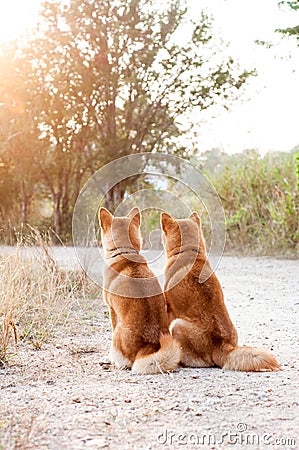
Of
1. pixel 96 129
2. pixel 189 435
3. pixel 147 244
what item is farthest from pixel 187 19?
pixel 189 435

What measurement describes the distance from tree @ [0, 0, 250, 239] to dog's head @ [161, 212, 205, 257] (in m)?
8.53

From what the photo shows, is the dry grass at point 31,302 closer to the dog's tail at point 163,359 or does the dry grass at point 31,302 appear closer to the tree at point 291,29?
the dog's tail at point 163,359

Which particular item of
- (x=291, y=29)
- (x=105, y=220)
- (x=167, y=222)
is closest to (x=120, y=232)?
(x=105, y=220)

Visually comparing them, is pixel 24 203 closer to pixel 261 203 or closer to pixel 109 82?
pixel 109 82

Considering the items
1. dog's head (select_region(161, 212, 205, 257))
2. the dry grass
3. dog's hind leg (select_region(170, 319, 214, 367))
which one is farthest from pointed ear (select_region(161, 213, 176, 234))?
the dry grass

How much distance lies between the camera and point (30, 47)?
1343cm

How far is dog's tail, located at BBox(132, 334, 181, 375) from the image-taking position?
364cm

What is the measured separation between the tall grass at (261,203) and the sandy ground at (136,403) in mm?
5360

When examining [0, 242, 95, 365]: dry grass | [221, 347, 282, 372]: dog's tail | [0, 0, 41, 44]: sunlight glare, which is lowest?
[221, 347, 282, 372]: dog's tail

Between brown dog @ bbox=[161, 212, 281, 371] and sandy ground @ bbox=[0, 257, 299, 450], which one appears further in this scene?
brown dog @ bbox=[161, 212, 281, 371]

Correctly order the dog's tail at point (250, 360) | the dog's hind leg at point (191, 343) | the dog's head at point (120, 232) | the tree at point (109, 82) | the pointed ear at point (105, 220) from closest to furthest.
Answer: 1. the dog's tail at point (250, 360)
2. the dog's hind leg at point (191, 343)
3. the dog's head at point (120, 232)
4. the pointed ear at point (105, 220)
5. the tree at point (109, 82)

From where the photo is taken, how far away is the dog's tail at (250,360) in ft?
11.9

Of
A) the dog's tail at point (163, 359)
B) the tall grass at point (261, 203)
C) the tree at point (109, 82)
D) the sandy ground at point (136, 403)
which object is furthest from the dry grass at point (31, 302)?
the tree at point (109, 82)

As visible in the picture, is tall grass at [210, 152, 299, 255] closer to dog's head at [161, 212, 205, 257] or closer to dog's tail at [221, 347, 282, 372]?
dog's head at [161, 212, 205, 257]
